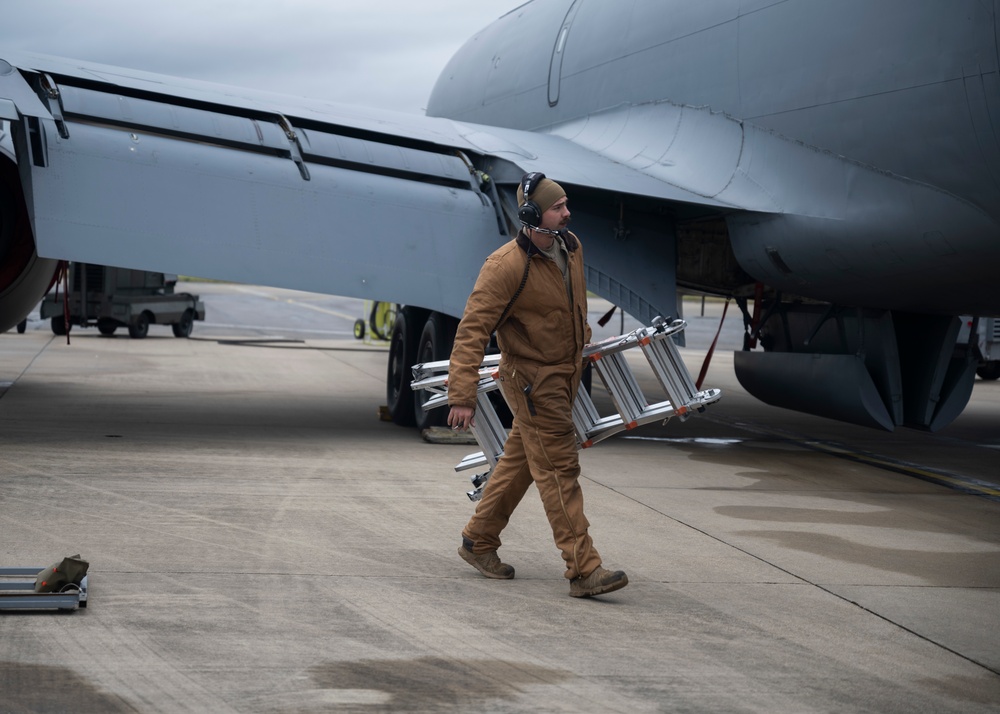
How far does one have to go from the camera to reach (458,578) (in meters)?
5.50

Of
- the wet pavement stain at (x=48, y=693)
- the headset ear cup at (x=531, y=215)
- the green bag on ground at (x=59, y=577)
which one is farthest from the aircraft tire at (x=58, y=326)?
the wet pavement stain at (x=48, y=693)

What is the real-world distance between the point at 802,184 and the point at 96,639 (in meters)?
6.64

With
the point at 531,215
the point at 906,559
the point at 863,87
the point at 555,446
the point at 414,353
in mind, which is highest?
the point at 863,87

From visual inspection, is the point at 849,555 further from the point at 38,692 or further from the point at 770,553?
the point at 38,692

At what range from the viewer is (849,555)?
6340 mm

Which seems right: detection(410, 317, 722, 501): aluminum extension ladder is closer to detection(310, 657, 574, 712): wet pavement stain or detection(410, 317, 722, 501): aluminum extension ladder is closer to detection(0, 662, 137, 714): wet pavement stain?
detection(310, 657, 574, 712): wet pavement stain

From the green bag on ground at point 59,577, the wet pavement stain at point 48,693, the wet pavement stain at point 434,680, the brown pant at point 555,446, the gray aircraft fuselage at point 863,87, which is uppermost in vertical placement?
the gray aircraft fuselage at point 863,87

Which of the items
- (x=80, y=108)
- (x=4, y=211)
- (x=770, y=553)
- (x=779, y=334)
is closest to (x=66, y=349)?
(x=4, y=211)

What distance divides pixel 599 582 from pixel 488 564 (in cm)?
63

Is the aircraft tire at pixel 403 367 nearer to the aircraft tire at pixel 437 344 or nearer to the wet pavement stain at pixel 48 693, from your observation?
the aircraft tire at pixel 437 344

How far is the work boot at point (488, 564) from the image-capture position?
5512 millimetres

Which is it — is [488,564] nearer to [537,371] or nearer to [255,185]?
[537,371]

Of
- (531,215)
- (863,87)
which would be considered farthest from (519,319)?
(863,87)

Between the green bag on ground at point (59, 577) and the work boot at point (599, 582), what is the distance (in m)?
2.16
